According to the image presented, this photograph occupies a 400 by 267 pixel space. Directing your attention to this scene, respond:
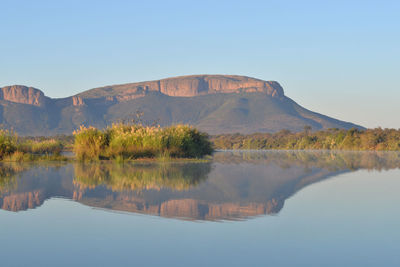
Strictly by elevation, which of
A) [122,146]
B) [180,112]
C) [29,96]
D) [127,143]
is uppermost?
[29,96]

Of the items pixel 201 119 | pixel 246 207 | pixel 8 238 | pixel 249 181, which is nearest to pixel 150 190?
pixel 246 207

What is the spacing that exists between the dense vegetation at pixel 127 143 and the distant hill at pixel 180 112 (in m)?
120

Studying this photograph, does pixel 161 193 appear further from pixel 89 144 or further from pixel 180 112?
pixel 180 112

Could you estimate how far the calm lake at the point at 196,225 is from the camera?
5.16 metres

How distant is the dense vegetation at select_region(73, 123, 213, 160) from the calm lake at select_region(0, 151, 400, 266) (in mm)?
11535

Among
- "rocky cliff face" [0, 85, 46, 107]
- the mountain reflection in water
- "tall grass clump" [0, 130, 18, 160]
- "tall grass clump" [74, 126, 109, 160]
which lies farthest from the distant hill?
the mountain reflection in water

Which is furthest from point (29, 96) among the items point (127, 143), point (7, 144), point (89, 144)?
point (127, 143)

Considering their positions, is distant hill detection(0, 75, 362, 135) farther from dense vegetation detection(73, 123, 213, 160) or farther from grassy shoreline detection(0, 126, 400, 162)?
dense vegetation detection(73, 123, 213, 160)

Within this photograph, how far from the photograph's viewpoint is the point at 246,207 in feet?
28.3

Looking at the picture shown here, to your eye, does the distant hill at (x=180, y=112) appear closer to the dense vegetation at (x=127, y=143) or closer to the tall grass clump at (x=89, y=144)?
the dense vegetation at (x=127, y=143)

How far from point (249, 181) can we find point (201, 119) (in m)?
152

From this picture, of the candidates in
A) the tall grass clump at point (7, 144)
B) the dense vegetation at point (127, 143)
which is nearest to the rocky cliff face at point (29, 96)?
the tall grass clump at point (7, 144)

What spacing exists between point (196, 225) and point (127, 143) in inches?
704

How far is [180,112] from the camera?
581ft
